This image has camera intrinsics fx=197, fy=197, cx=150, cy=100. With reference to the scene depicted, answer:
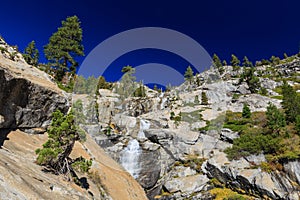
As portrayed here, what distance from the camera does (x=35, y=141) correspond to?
17.8 m

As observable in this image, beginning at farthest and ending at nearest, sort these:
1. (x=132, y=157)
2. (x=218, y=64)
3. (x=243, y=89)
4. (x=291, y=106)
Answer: (x=218, y=64)
(x=243, y=89)
(x=291, y=106)
(x=132, y=157)

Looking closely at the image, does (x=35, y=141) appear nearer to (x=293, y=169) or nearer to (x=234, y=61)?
(x=293, y=169)

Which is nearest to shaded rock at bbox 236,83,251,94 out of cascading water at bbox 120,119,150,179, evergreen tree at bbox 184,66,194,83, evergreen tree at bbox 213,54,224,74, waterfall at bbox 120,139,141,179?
evergreen tree at bbox 184,66,194,83

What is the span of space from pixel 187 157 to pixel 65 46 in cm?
2967

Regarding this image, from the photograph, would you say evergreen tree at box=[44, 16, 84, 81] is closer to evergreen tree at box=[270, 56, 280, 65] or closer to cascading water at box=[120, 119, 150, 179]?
cascading water at box=[120, 119, 150, 179]

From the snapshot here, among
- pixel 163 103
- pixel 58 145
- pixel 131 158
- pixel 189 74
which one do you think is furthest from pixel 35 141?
pixel 189 74

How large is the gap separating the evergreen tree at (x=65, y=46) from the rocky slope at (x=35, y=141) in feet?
61.9

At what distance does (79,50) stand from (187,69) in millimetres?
60462

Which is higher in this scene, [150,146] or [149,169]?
[150,146]

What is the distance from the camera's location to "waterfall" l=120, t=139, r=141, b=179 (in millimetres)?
27922

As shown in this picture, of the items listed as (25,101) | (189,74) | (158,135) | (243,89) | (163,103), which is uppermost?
(189,74)

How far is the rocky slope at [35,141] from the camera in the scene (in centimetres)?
1094

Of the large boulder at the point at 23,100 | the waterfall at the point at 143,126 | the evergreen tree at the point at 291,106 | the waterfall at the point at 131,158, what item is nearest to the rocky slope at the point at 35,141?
the large boulder at the point at 23,100

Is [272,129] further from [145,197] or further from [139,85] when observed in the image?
[139,85]
